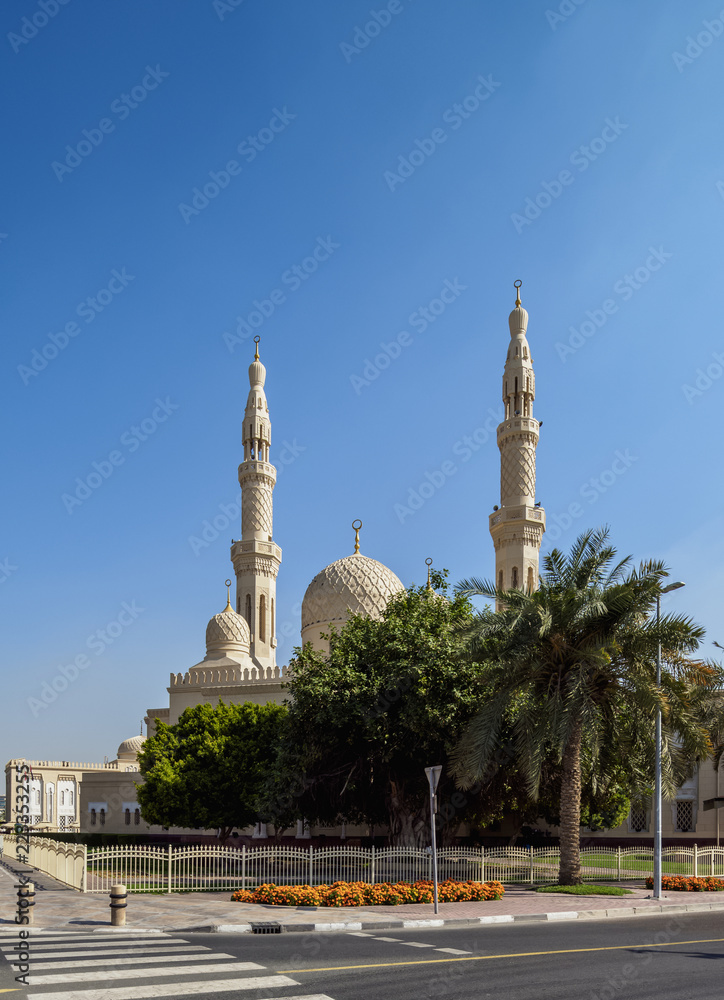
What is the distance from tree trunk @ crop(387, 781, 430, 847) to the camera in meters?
26.9

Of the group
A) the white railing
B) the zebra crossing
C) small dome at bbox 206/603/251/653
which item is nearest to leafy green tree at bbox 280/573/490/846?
the white railing

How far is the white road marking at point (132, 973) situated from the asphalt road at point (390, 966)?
1 cm

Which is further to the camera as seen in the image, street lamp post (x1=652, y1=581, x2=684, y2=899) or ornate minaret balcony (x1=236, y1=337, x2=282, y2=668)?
ornate minaret balcony (x1=236, y1=337, x2=282, y2=668)

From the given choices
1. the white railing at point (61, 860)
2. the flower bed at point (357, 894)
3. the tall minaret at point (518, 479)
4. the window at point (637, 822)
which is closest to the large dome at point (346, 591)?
the tall minaret at point (518, 479)

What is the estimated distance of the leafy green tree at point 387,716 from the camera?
24.5 metres

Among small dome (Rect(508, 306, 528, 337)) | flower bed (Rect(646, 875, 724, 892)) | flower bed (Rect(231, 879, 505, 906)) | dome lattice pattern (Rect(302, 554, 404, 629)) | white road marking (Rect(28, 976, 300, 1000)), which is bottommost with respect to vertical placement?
flower bed (Rect(646, 875, 724, 892))

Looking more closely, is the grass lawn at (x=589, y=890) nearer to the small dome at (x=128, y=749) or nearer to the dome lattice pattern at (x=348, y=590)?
the dome lattice pattern at (x=348, y=590)

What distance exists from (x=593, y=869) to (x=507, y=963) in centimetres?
1803

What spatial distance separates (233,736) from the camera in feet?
103

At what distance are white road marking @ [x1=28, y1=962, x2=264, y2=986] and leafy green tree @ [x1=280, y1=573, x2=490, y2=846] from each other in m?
13.1

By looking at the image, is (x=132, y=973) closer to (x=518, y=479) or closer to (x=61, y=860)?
(x=61, y=860)

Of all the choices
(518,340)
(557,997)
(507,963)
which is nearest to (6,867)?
(507,963)

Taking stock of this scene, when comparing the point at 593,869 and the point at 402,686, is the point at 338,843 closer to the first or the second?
the point at 593,869

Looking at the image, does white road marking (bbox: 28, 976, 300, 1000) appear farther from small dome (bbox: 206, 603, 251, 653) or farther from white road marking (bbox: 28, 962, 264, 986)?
small dome (bbox: 206, 603, 251, 653)
